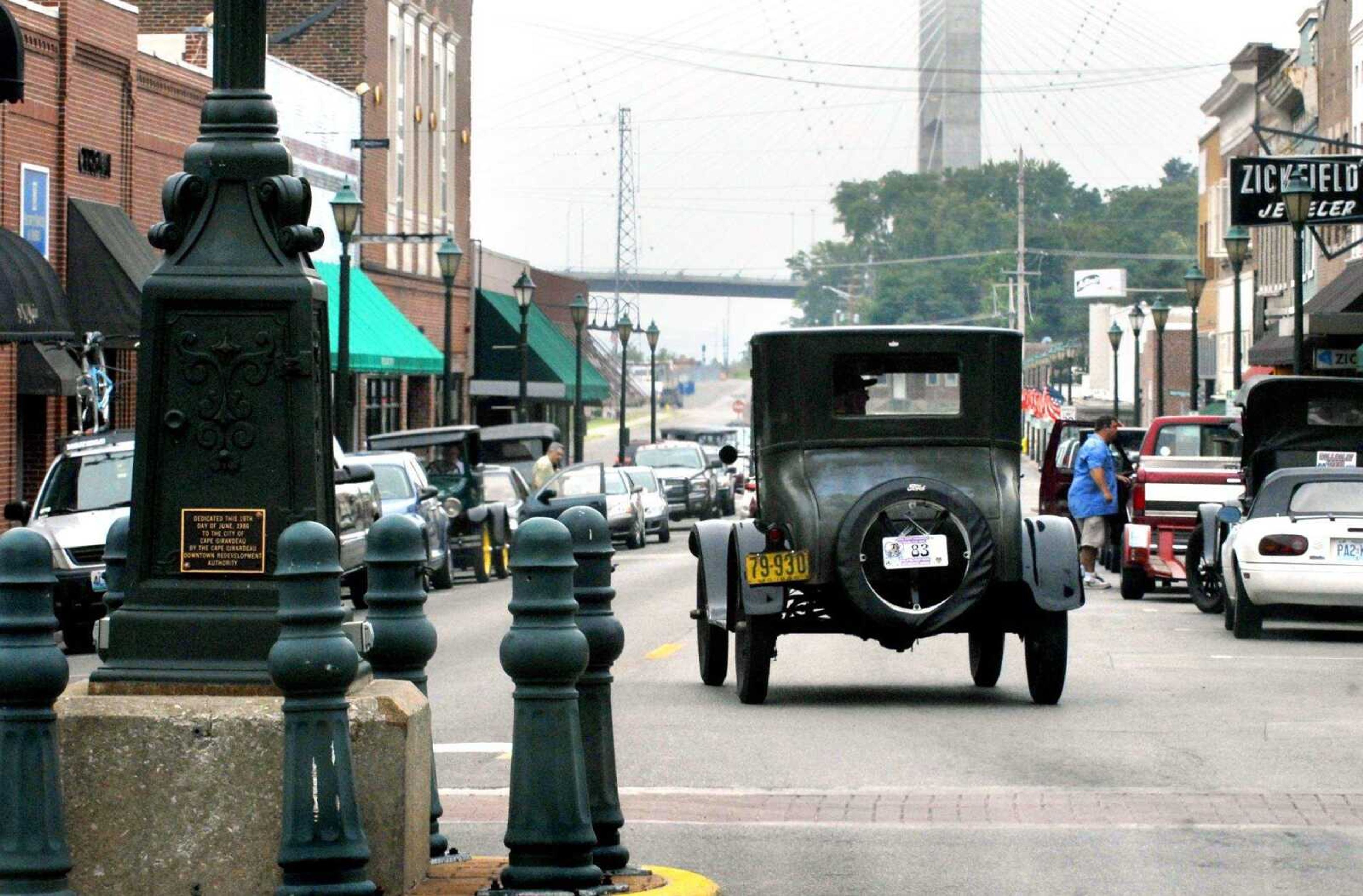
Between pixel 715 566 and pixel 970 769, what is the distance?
3.66 metres

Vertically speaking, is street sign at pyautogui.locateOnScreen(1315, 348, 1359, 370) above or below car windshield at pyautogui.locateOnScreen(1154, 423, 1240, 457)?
above

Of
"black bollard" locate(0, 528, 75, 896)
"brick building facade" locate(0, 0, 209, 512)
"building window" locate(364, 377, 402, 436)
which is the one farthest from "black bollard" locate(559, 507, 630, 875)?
"building window" locate(364, 377, 402, 436)

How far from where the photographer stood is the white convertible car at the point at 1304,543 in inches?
763

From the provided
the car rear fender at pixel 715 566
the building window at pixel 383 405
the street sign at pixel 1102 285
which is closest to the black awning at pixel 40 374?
the car rear fender at pixel 715 566

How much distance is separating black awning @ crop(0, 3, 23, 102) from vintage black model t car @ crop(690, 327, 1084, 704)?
11204 mm

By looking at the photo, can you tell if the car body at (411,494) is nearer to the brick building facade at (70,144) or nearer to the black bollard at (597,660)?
the brick building facade at (70,144)

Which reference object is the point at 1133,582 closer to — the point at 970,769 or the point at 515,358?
the point at 970,769

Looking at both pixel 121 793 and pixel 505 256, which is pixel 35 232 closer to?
pixel 121 793

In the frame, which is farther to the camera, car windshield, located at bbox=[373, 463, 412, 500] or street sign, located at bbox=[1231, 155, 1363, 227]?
street sign, located at bbox=[1231, 155, 1363, 227]

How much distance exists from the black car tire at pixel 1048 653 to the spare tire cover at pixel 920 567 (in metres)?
0.56

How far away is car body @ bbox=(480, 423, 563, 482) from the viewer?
47.2 meters

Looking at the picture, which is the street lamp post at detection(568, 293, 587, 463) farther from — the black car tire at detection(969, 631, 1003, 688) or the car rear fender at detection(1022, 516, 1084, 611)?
the car rear fender at detection(1022, 516, 1084, 611)

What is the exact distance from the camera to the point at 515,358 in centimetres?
6575

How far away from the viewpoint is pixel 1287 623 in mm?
22328
